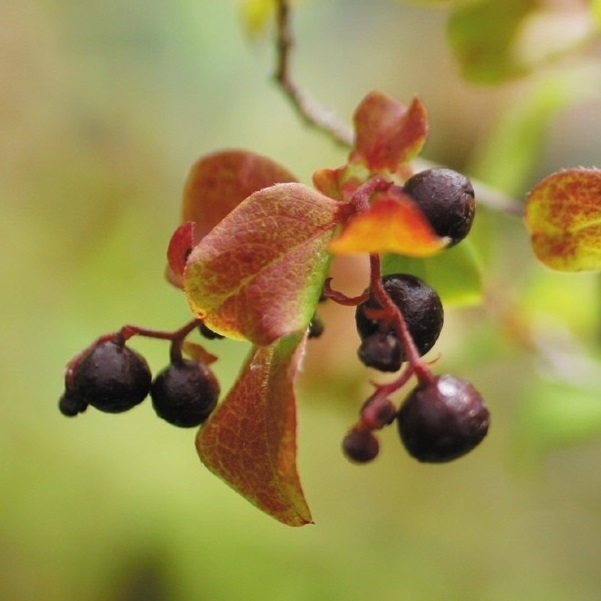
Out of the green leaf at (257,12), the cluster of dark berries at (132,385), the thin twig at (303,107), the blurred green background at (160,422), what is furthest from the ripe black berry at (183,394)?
the blurred green background at (160,422)

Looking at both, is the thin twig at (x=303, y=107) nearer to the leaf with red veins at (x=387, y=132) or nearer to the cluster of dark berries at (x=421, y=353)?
the leaf with red veins at (x=387, y=132)

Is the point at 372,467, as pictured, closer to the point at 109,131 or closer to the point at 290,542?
the point at 290,542

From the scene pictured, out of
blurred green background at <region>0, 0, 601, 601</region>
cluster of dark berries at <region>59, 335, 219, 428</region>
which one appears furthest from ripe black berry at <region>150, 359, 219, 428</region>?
blurred green background at <region>0, 0, 601, 601</region>

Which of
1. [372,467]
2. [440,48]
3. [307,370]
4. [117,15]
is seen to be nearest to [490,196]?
[307,370]

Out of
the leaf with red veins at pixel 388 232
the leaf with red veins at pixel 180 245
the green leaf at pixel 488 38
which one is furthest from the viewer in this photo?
the green leaf at pixel 488 38

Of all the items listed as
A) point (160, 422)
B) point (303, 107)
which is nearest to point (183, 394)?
point (303, 107)

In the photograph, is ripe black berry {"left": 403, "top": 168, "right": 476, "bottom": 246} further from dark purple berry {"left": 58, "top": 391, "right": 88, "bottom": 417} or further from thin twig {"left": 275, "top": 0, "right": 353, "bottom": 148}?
thin twig {"left": 275, "top": 0, "right": 353, "bottom": 148}
